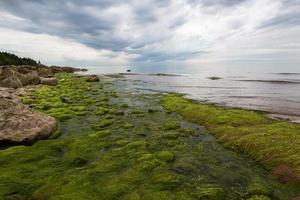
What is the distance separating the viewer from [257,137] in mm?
14469

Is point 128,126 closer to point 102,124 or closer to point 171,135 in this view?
point 102,124

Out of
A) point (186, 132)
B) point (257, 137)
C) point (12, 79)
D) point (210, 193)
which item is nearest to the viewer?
point (210, 193)

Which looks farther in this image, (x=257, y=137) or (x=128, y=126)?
(x=128, y=126)

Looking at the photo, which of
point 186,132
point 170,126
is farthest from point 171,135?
point 170,126

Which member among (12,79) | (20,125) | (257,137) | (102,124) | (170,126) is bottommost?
(102,124)

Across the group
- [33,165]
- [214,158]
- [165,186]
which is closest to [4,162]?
[33,165]

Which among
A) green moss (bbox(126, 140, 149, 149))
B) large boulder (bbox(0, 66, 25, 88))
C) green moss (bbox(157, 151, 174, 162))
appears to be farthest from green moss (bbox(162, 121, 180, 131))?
large boulder (bbox(0, 66, 25, 88))

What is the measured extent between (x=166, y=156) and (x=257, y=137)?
6.00 metres

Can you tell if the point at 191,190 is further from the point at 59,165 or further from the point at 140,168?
the point at 59,165

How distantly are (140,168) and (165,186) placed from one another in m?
1.67

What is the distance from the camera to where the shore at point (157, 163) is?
29.3 feet

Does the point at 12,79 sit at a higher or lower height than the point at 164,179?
higher

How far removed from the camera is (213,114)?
21484mm

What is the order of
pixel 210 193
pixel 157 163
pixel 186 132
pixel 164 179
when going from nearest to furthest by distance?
pixel 210 193
pixel 164 179
pixel 157 163
pixel 186 132
